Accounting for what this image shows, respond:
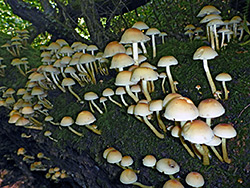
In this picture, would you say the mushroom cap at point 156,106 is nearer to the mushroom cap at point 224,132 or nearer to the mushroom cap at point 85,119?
the mushroom cap at point 224,132

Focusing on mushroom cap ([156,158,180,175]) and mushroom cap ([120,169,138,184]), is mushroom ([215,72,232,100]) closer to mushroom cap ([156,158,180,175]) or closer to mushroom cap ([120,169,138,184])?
mushroom cap ([156,158,180,175])

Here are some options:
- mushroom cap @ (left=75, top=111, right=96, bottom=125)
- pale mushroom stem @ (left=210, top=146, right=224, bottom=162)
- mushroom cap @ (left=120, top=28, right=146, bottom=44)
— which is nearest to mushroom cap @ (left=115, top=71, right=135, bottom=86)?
mushroom cap @ (left=120, top=28, right=146, bottom=44)

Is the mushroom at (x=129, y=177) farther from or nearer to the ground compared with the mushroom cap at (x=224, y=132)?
nearer to the ground

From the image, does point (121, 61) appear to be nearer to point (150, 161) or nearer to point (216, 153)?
point (150, 161)

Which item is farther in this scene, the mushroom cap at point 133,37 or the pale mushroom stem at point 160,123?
the mushroom cap at point 133,37

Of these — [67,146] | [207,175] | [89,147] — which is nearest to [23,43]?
[67,146]

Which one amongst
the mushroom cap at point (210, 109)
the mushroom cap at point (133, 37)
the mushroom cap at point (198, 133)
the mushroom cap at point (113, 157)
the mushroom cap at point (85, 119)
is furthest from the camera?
the mushroom cap at point (85, 119)

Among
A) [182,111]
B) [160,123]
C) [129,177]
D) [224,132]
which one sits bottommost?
[129,177]

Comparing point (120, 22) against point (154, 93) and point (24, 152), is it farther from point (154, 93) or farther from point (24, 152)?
point (24, 152)

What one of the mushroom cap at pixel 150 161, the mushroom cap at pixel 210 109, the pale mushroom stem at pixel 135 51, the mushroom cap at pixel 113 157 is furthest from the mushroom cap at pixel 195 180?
the pale mushroom stem at pixel 135 51

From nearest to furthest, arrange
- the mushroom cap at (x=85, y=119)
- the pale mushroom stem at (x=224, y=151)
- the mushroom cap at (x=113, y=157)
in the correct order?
the pale mushroom stem at (x=224, y=151), the mushroom cap at (x=113, y=157), the mushroom cap at (x=85, y=119)

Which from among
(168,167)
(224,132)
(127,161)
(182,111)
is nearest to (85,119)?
(127,161)

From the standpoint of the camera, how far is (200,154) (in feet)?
6.11

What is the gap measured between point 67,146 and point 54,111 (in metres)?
0.71
